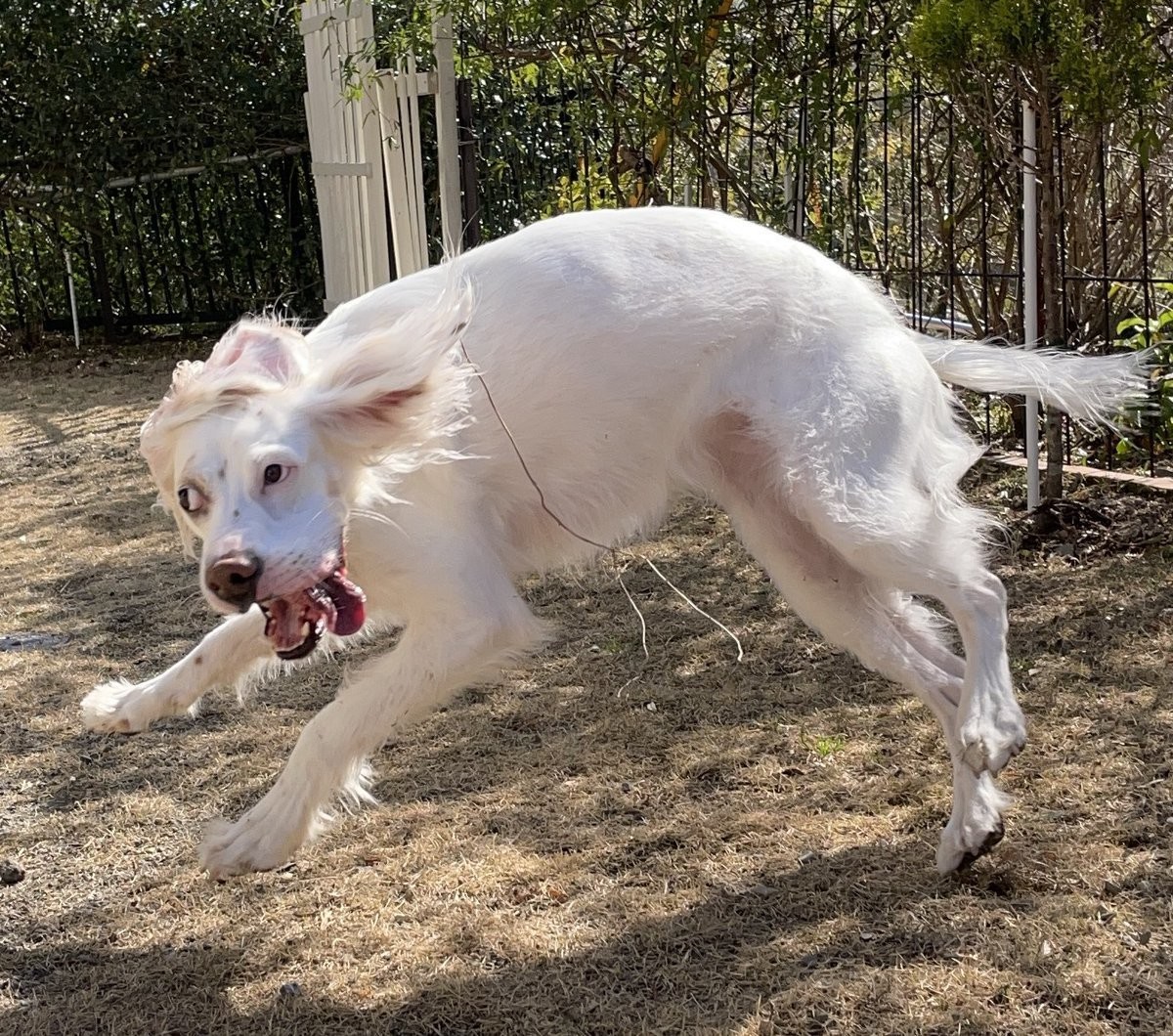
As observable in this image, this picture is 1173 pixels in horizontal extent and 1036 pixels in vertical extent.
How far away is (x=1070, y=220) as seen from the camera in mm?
5656

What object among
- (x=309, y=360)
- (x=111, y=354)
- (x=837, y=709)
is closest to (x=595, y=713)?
(x=837, y=709)

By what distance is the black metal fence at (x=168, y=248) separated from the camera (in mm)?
11734

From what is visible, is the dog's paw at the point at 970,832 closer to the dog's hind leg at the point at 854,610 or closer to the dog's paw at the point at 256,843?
the dog's hind leg at the point at 854,610

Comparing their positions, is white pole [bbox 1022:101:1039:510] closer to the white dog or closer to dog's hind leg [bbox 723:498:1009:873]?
the white dog

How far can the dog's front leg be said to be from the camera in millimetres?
2834

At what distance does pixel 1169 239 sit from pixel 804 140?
1773 millimetres

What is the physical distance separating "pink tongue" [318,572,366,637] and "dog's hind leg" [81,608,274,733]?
0.53 meters

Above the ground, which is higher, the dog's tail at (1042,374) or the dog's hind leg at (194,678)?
the dog's tail at (1042,374)

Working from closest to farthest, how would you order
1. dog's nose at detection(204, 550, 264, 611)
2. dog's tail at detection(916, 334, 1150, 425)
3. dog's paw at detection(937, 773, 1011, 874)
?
dog's nose at detection(204, 550, 264, 611)
dog's paw at detection(937, 773, 1011, 874)
dog's tail at detection(916, 334, 1150, 425)

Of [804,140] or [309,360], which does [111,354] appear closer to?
[804,140]

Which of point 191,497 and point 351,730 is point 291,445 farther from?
point 351,730

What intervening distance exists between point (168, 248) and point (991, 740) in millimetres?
10623

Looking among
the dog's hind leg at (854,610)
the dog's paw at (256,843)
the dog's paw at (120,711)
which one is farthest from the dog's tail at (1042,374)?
the dog's paw at (120,711)

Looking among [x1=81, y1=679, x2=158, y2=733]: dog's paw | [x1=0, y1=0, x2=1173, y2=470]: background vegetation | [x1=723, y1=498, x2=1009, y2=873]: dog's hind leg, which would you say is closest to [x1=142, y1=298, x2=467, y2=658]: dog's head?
[x1=81, y1=679, x2=158, y2=733]: dog's paw
